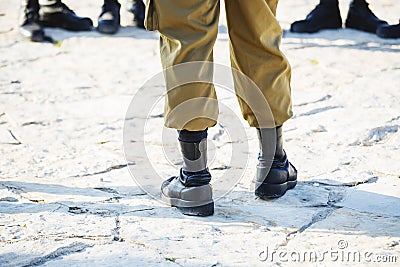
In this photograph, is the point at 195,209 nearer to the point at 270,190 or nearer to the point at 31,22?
the point at 270,190

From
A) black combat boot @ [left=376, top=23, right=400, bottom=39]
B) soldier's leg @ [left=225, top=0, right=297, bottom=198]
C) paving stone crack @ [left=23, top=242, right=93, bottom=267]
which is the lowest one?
paving stone crack @ [left=23, top=242, right=93, bottom=267]

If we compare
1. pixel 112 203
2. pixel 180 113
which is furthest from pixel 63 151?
pixel 180 113

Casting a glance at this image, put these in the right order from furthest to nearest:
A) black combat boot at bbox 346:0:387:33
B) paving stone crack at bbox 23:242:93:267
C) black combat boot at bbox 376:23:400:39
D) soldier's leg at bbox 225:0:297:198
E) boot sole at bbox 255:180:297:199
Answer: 1. black combat boot at bbox 346:0:387:33
2. black combat boot at bbox 376:23:400:39
3. boot sole at bbox 255:180:297:199
4. soldier's leg at bbox 225:0:297:198
5. paving stone crack at bbox 23:242:93:267

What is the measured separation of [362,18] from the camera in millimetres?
5195

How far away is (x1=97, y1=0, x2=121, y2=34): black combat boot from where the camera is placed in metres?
5.25

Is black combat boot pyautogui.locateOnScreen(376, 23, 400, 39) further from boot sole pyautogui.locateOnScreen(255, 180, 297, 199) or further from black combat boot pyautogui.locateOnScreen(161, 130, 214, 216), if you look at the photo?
black combat boot pyautogui.locateOnScreen(161, 130, 214, 216)

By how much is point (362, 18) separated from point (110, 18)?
5.85 ft

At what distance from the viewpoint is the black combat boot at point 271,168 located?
107 inches

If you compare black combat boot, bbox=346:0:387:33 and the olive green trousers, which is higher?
the olive green trousers

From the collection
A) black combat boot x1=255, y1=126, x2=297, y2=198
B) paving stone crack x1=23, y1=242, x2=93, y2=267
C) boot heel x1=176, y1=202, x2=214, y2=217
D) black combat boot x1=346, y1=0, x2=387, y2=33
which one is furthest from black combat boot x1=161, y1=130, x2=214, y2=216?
black combat boot x1=346, y1=0, x2=387, y2=33

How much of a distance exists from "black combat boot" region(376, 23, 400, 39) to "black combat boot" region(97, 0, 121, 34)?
6.07ft

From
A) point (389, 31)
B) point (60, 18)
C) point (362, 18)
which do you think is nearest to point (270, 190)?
point (389, 31)

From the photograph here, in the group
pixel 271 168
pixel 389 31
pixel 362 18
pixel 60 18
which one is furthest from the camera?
pixel 60 18

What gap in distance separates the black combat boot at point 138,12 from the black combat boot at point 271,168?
290 centimetres
